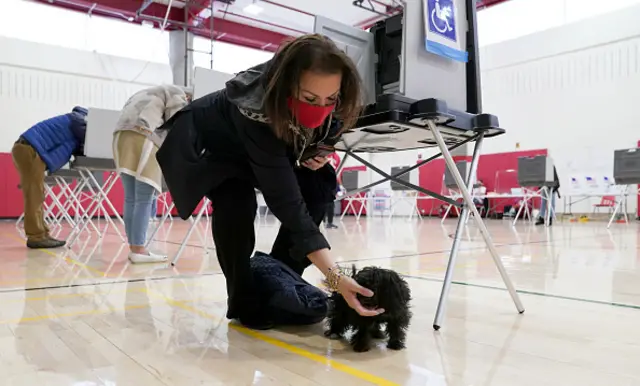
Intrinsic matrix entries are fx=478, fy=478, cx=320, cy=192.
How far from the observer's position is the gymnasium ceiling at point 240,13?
9.64m

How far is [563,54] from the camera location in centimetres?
952

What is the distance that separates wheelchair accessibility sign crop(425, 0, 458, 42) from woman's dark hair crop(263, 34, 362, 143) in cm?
49

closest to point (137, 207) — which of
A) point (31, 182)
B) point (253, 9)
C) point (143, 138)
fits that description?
point (143, 138)

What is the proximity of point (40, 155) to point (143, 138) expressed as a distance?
1420mm

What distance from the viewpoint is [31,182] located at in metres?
3.66

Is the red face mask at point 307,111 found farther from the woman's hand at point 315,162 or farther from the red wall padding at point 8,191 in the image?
the red wall padding at point 8,191

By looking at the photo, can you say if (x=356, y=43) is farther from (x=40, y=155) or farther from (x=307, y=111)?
(x=40, y=155)

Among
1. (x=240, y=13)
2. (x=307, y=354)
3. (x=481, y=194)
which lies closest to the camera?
(x=307, y=354)

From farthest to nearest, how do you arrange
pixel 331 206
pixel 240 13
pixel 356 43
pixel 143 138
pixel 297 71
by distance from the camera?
pixel 240 13 < pixel 143 138 < pixel 331 206 < pixel 356 43 < pixel 297 71

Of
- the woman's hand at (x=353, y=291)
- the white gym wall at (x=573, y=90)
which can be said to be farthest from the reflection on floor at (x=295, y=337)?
the white gym wall at (x=573, y=90)

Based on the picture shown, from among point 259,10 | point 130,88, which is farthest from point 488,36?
point 130,88

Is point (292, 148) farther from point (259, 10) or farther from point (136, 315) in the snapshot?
point (259, 10)

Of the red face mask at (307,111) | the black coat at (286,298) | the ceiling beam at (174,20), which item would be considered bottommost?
the black coat at (286,298)

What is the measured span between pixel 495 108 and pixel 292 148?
34.1 feet
